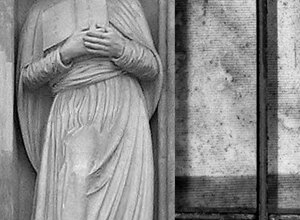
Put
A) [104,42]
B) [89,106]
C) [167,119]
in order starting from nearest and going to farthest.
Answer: [104,42] < [89,106] < [167,119]

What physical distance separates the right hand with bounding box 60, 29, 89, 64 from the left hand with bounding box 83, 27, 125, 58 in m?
0.04

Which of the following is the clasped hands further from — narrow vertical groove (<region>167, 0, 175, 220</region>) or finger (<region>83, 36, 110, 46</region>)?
narrow vertical groove (<region>167, 0, 175, 220</region>)

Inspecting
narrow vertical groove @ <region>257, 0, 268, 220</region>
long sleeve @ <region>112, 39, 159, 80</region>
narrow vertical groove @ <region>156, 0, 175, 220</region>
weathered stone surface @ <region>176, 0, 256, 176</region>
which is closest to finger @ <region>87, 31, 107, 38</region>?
long sleeve @ <region>112, 39, 159, 80</region>

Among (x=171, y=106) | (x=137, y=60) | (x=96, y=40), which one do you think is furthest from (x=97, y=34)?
(x=171, y=106)

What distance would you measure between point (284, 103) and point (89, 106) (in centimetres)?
152

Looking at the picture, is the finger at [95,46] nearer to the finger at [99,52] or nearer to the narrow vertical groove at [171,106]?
the finger at [99,52]

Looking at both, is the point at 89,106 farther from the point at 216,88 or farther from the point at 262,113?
the point at 262,113

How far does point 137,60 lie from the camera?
9219 millimetres

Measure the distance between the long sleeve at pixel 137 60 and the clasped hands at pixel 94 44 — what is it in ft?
0.12

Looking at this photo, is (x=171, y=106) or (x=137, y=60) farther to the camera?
(x=171, y=106)

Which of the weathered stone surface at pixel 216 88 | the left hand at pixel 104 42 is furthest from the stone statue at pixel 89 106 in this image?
the weathered stone surface at pixel 216 88

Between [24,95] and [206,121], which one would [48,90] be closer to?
[24,95]

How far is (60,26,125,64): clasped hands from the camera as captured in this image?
915 centimetres

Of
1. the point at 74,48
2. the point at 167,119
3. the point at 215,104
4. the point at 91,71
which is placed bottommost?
the point at 167,119
